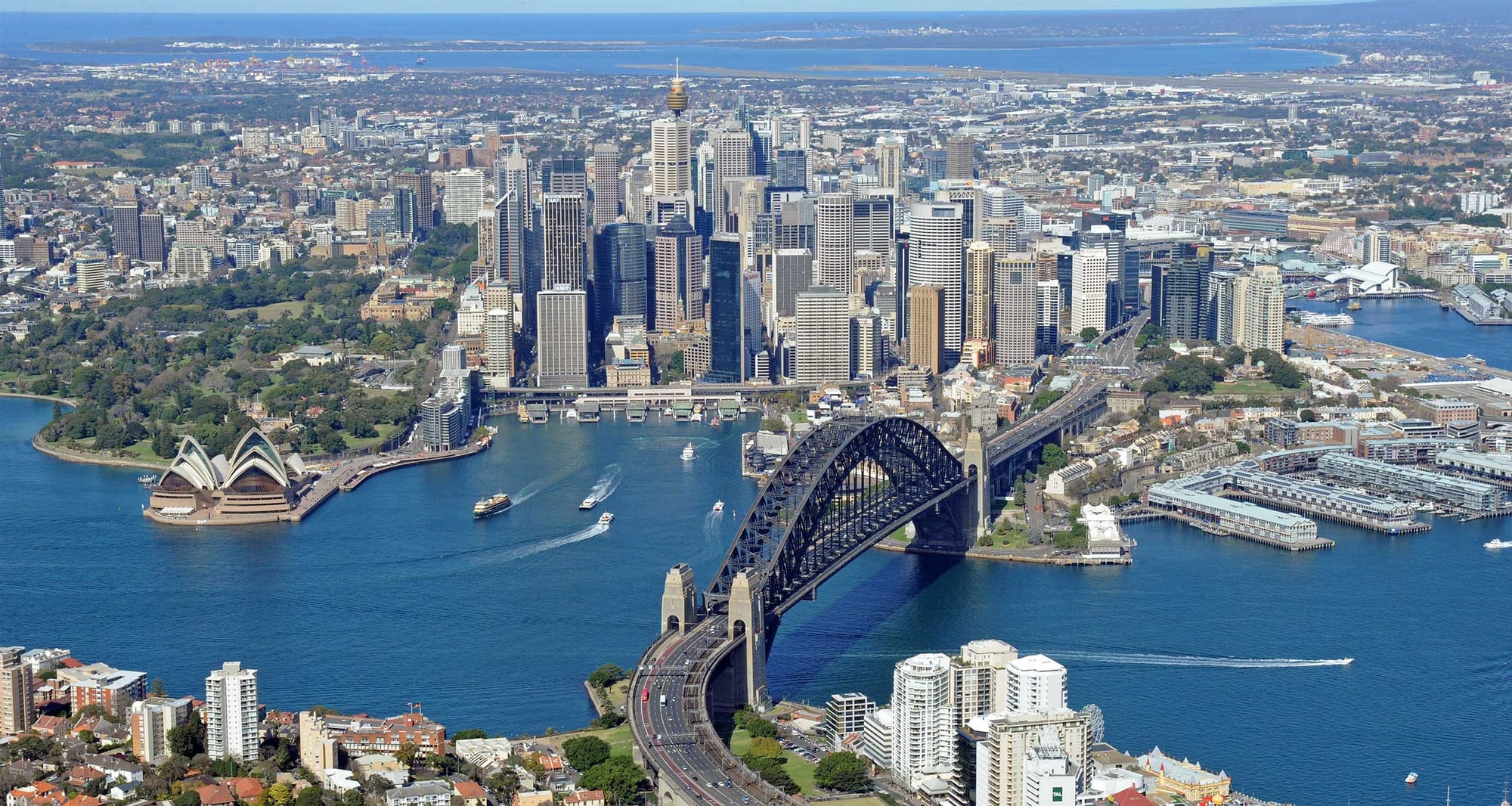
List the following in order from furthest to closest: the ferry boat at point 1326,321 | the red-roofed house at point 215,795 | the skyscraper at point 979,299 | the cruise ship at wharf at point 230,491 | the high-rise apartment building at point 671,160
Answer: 1. the high-rise apartment building at point 671,160
2. the ferry boat at point 1326,321
3. the skyscraper at point 979,299
4. the cruise ship at wharf at point 230,491
5. the red-roofed house at point 215,795

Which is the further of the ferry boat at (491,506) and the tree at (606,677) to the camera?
the ferry boat at (491,506)

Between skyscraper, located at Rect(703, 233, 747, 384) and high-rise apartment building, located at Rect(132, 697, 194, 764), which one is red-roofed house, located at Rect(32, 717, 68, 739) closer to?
high-rise apartment building, located at Rect(132, 697, 194, 764)

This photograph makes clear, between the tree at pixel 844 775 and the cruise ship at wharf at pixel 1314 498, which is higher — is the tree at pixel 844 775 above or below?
below

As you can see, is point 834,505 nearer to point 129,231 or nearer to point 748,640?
point 748,640

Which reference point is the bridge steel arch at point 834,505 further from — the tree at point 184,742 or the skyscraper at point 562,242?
the skyscraper at point 562,242

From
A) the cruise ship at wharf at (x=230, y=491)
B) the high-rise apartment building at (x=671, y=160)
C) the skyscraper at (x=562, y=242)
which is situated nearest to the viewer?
the cruise ship at wharf at (x=230, y=491)

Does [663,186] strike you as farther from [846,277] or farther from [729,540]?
[729,540]

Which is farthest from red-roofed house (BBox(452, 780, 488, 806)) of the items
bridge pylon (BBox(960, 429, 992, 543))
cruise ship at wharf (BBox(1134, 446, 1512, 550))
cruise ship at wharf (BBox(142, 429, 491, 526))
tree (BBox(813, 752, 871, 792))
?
cruise ship at wharf (BBox(1134, 446, 1512, 550))

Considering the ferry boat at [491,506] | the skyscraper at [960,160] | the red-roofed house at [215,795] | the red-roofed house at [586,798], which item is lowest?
the red-roofed house at [586,798]

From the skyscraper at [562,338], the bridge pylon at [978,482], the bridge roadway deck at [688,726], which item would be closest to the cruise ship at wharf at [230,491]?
the bridge pylon at [978,482]
